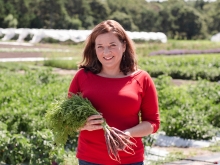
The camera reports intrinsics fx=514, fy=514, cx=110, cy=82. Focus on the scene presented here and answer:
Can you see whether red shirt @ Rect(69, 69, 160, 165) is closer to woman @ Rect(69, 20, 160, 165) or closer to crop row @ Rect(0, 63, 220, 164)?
woman @ Rect(69, 20, 160, 165)

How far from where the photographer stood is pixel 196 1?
121688 millimetres

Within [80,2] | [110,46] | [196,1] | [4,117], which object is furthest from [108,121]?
[196,1]

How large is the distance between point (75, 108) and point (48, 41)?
42.2 m

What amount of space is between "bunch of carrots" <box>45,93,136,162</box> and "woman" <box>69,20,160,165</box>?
0.04 metres

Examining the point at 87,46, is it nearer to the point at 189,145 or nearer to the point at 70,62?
the point at 189,145

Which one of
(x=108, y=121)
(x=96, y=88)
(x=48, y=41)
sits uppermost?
(x=96, y=88)

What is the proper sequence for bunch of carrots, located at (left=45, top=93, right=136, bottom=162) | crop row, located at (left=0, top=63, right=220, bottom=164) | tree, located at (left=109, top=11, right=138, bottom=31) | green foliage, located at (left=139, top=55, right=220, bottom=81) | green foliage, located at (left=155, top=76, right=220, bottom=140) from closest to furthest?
bunch of carrots, located at (left=45, top=93, right=136, bottom=162) < crop row, located at (left=0, top=63, right=220, bottom=164) < green foliage, located at (left=155, top=76, right=220, bottom=140) < green foliage, located at (left=139, top=55, right=220, bottom=81) < tree, located at (left=109, top=11, right=138, bottom=31)

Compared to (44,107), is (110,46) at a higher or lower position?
higher

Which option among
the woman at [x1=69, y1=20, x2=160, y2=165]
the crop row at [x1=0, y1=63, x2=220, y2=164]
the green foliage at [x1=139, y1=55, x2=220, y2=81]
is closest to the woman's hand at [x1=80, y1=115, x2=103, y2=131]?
the woman at [x1=69, y1=20, x2=160, y2=165]

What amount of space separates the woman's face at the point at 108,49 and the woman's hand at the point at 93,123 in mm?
340

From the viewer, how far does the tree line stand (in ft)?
197

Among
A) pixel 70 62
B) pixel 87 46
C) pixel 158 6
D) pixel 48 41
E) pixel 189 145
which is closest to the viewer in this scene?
pixel 87 46

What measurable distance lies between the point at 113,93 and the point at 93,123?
0.23 meters

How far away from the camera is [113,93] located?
9.62 ft
